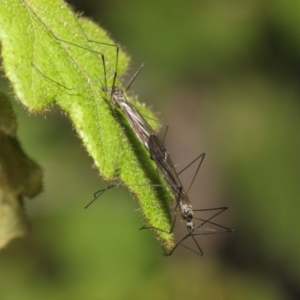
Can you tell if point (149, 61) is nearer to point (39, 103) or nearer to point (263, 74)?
point (263, 74)

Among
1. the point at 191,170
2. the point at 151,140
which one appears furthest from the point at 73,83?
the point at 191,170

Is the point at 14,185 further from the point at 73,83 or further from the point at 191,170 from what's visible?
the point at 191,170

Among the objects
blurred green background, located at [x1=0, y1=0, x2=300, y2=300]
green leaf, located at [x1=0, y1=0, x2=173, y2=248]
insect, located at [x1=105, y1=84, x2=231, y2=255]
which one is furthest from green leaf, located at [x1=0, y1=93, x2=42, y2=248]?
blurred green background, located at [x1=0, y1=0, x2=300, y2=300]

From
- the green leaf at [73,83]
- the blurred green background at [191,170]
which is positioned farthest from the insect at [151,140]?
the blurred green background at [191,170]

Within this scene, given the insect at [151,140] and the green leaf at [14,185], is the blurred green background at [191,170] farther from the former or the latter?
the green leaf at [14,185]

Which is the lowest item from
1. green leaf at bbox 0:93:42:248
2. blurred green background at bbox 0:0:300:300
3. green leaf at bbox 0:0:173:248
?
blurred green background at bbox 0:0:300:300

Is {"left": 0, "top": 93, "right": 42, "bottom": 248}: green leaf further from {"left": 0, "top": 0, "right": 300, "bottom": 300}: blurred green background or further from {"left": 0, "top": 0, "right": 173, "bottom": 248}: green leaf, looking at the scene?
{"left": 0, "top": 0, "right": 300, "bottom": 300}: blurred green background
